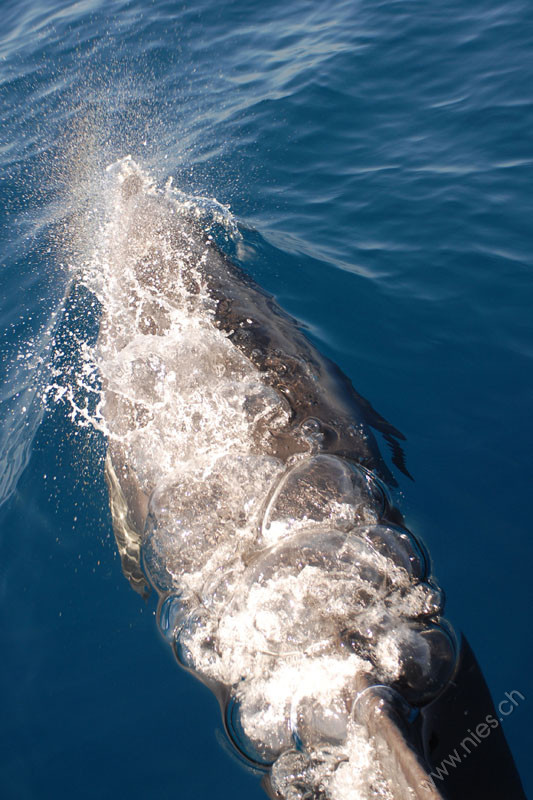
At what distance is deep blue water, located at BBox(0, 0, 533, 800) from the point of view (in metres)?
3.74

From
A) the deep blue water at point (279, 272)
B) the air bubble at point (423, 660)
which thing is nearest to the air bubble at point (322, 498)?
the deep blue water at point (279, 272)

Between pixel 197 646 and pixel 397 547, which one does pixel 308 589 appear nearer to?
pixel 397 547

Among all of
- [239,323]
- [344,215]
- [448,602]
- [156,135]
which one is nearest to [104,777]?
[448,602]

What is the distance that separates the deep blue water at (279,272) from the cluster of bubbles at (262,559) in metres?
0.33

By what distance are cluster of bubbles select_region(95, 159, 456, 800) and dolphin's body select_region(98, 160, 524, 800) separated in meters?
0.01

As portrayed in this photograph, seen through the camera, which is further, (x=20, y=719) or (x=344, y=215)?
(x=344, y=215)

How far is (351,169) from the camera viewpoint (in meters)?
8.35

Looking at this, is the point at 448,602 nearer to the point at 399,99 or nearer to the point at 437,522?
the point at 437,522

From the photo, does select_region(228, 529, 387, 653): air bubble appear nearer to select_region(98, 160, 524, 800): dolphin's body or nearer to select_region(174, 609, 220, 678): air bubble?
select_region(98, 160, 524, 800): dolphin's body

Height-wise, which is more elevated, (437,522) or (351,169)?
(351,169)

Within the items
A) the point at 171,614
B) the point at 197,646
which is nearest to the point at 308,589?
the point at 197,646

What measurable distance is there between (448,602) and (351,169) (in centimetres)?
648

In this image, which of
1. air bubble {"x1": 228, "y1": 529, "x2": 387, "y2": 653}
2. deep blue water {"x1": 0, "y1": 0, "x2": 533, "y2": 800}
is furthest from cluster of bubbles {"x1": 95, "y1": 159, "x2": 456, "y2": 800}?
deep blue water {"x1": 0, "y1": 0, "x2": 533, "y2": 800}

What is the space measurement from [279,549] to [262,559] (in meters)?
0.12
